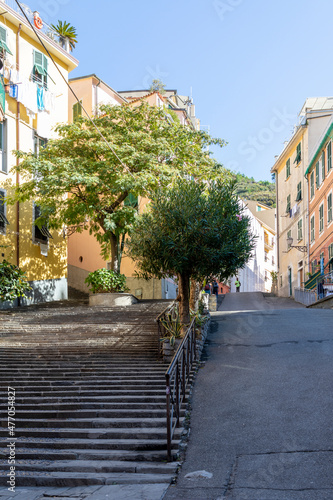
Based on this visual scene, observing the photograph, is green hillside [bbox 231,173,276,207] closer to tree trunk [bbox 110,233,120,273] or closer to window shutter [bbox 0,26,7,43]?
tree trunk [bbox 110,233,120,273]

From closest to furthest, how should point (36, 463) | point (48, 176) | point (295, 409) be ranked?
1. point (36, 463)
2. point (295, 409)
3. point (48, 176)

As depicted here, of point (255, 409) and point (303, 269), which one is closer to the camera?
point (255, 409)

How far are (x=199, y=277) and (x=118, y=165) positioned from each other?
7.52 meters

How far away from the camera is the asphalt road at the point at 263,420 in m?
5.80

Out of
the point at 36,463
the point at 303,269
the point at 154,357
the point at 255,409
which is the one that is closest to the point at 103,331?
the point at 154,357

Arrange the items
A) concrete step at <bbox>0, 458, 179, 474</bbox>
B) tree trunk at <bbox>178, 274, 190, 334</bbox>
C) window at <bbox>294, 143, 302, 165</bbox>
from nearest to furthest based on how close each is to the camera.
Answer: concrete step at <bbox>0, 458, 179, 474</bbox>, tree trunk at <bbox>178, 274, 190, 334</bbox>, window at <bbox>294, 143, 302, 165</bbox>

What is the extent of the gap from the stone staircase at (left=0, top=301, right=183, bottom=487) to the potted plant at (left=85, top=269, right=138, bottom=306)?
415cm

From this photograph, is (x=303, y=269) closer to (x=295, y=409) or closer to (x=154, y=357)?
(x=154, y=357)

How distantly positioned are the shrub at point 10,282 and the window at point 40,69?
26.5 ft

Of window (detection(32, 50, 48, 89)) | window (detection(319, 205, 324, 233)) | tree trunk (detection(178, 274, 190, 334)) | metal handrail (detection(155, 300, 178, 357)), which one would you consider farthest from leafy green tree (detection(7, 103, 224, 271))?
window (detection(319, 205, 324, 233))

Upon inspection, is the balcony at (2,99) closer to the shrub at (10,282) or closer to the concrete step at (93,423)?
the shrub at (10,282)

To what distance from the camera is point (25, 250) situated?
20.5 metres

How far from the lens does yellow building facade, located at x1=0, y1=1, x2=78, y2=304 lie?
19875 mm

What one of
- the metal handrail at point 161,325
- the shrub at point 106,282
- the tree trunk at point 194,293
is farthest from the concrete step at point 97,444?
the shrub at point 106,282
